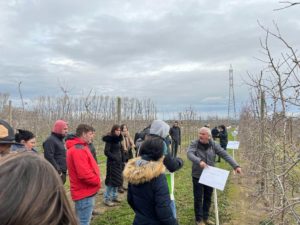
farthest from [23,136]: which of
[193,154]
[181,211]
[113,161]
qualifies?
[181,211]

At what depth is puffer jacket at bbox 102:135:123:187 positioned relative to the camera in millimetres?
7156

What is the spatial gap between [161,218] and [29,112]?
15836 mm

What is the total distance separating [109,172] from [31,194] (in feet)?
21.0

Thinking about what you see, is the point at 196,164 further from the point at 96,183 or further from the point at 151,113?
the point at 151,113

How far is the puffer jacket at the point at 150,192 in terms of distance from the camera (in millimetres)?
3434

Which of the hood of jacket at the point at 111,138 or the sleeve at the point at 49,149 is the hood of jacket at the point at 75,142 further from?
the hood of jacket at the point at 111,138

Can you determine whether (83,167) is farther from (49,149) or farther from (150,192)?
(150,192)

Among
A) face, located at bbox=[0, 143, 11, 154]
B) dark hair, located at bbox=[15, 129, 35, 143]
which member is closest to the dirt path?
dark hair, located at bbox=[15, 129, 35, 143]

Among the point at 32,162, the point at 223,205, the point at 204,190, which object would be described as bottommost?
the point at 223,205

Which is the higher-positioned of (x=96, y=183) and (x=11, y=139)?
(x=11, y=139)

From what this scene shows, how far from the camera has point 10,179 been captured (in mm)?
931

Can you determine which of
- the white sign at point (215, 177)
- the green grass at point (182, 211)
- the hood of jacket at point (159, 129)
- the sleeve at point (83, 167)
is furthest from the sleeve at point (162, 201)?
the green grass at point (182, 211)

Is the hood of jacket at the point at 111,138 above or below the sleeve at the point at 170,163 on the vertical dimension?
above

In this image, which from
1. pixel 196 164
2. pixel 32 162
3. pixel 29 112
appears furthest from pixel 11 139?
pixel 29 112
